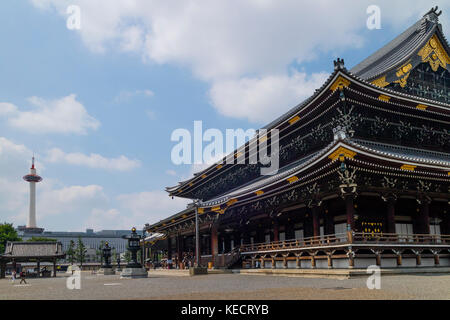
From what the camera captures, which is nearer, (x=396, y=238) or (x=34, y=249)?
(x=396, y=238)

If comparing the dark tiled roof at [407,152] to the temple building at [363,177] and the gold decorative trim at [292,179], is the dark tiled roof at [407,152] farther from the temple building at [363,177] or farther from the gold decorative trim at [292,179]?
the gold decorative trim at [292,179]

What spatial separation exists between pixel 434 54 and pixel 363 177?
51.3 feet

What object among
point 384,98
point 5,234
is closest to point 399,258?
point 384,98

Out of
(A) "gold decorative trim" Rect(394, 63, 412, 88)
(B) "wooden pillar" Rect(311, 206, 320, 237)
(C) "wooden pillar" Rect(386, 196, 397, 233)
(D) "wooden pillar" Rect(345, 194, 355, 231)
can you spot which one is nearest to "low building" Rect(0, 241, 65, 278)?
(B) "wooden pillar" Rect(311, 206, 320, 237)

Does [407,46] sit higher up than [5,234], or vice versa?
[407,46]

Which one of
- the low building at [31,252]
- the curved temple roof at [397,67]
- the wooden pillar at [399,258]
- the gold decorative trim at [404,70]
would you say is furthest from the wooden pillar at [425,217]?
the low building at [31,252]

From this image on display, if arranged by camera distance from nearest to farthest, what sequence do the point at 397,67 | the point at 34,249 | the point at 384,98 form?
the point at 384,98 < the point at 397,67 < the point at 34,249

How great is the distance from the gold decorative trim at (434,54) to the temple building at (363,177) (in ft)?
0.27

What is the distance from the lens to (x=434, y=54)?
3366 cm

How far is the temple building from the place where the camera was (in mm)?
24469

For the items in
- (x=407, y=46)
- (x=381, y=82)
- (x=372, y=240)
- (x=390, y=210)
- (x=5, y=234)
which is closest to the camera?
(x=372, y=240)

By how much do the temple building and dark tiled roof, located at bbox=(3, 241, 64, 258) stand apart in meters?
23.2

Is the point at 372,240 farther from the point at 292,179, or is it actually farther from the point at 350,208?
the point at 292,179
